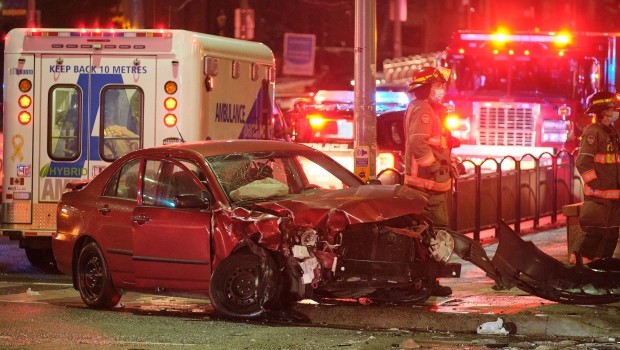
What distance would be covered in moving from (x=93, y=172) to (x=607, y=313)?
20.3ft

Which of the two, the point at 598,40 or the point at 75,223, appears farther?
the point at 598,40

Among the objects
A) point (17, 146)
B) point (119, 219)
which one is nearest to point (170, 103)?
point (17, 146)

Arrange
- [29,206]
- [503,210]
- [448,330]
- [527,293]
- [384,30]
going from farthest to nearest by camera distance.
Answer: [384,30] < [503,210] < [29,206] < [527,293] < [448,330]

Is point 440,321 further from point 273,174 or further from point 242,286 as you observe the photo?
point 273,174

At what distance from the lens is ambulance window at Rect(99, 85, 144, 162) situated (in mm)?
14062

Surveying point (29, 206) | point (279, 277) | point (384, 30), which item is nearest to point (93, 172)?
point (29, 206)

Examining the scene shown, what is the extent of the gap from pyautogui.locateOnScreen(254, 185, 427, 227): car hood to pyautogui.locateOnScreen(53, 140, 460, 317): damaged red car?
1cm

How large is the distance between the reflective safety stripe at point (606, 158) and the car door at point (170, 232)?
3725 millimetres

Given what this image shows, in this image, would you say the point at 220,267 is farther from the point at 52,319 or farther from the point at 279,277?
the point at 52,319

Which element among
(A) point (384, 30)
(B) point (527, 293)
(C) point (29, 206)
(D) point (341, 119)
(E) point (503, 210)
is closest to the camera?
(B) point (527, 293)

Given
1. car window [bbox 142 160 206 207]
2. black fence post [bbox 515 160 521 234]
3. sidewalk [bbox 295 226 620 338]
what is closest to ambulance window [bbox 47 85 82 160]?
car window [bbox 142 160 206 207]

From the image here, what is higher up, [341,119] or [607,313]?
[341,119]

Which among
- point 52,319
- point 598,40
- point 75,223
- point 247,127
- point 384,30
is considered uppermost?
point 384,30

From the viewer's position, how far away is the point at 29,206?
14117mm
